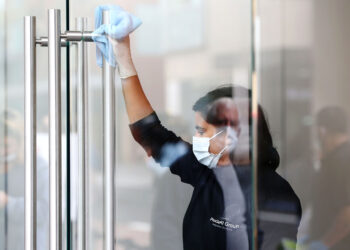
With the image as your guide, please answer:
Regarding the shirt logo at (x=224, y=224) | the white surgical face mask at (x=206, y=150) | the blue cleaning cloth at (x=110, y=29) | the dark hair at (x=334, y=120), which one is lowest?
the shirt logo at (x=224, y=224)

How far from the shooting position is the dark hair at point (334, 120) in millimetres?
1756

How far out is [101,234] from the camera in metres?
1.08

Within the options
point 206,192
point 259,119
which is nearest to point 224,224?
point 206,192

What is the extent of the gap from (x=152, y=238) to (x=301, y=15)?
1049 mm

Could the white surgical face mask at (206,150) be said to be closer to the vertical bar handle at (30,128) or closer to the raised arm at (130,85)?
the raised arm at (130,85)

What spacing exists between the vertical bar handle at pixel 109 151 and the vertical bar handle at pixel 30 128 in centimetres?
14

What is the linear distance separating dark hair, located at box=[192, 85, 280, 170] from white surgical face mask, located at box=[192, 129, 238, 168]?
5 cm

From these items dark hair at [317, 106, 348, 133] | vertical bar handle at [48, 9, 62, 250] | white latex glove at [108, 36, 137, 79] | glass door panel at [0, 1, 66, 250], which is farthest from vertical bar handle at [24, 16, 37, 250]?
dark hair at [317, 106, 348, 133]

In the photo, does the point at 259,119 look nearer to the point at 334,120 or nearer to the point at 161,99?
the point at 161,99

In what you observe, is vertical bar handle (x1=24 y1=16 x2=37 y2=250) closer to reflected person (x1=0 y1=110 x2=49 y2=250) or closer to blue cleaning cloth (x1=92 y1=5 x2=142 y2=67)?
blue cleaning cloth (x1=92 y1=5 x2=142 y2=67)

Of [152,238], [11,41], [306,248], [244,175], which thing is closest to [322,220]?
[306,248]

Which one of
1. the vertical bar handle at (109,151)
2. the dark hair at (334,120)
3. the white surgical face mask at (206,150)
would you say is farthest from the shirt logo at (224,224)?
the dark hair at (334,120)

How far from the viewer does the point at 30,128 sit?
39.1 inches

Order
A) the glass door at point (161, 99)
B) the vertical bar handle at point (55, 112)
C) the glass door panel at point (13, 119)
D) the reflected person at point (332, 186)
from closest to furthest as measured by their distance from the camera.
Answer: the vertical bar handle at point (55, 112) → the glass door at point (161, 99) → the glass door panel at point (13, 119) → the reflected person at point (332, 186)
